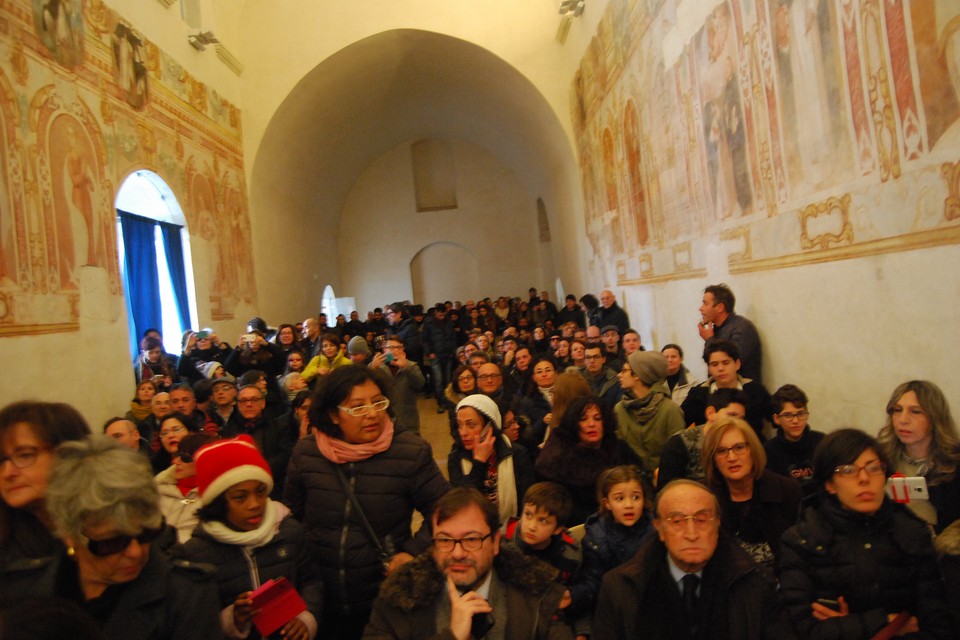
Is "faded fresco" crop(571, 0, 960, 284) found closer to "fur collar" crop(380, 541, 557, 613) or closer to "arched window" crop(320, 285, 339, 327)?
"fur collar" crop(380, 541, 557, 613)

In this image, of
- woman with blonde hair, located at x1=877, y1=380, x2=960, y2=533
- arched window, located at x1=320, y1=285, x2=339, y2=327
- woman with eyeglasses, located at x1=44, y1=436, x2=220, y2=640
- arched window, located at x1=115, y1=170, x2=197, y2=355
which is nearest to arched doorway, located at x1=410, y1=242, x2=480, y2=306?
arched window, located at x1=320, y1=285, x2=339, y2=327

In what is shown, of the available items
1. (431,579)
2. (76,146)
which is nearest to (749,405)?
(431,579)

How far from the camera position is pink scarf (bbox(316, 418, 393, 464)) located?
308 centimetres

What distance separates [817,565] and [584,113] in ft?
39.7

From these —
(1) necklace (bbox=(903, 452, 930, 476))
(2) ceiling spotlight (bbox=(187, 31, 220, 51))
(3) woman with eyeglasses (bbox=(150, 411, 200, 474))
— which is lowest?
(1) necklace (bbox=(903, 452, 930, 476))

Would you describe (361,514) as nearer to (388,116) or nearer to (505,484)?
(505,484)

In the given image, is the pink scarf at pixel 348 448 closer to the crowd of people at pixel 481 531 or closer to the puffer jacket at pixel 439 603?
the crowd of people at pixel 481 531

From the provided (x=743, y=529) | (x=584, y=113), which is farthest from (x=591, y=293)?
(x=743, y=529)

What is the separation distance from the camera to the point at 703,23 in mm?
7199

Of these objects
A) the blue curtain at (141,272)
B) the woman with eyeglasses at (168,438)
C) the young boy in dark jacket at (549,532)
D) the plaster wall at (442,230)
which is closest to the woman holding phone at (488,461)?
the young boy in dark jacket at (549,532)

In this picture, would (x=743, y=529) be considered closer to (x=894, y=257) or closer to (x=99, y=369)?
(x=894, y=257)

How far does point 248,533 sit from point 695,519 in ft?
5.45

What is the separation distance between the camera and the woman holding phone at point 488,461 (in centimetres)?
412

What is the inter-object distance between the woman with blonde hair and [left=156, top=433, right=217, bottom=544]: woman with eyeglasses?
325 centimetres
